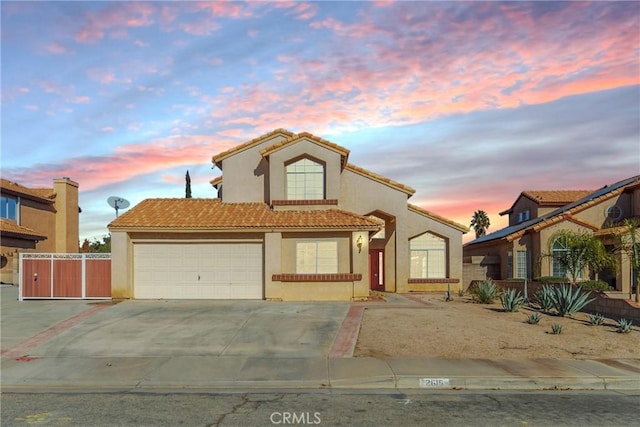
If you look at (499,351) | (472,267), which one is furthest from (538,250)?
(499,351)

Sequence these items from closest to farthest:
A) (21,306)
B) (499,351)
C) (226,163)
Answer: (499,351) < (21,306) < (226,163)

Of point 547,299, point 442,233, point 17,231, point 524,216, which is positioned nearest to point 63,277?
point 17,231

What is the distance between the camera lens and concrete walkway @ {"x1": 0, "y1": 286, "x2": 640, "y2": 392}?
10945mm

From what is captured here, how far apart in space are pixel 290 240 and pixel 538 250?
Answer: 16.5 m

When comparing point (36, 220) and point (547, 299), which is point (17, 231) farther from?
point (547, 299)

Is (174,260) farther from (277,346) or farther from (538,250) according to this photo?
(538,250)

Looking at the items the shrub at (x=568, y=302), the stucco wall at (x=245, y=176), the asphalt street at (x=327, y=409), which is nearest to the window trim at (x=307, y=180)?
the stucco wall at (x=245, y=176)

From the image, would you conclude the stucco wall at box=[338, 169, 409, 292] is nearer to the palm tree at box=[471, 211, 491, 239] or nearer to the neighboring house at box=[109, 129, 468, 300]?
the neighboring house at box=[109, 129, 468, 300]

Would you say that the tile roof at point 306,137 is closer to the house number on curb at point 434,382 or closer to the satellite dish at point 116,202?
the satellite dish at point 116,202

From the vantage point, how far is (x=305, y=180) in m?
25.3

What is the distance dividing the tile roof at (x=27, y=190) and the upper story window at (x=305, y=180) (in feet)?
71.7

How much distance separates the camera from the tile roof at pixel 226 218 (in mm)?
22281

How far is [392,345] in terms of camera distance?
13938mm

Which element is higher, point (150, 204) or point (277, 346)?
point (150, 204)
